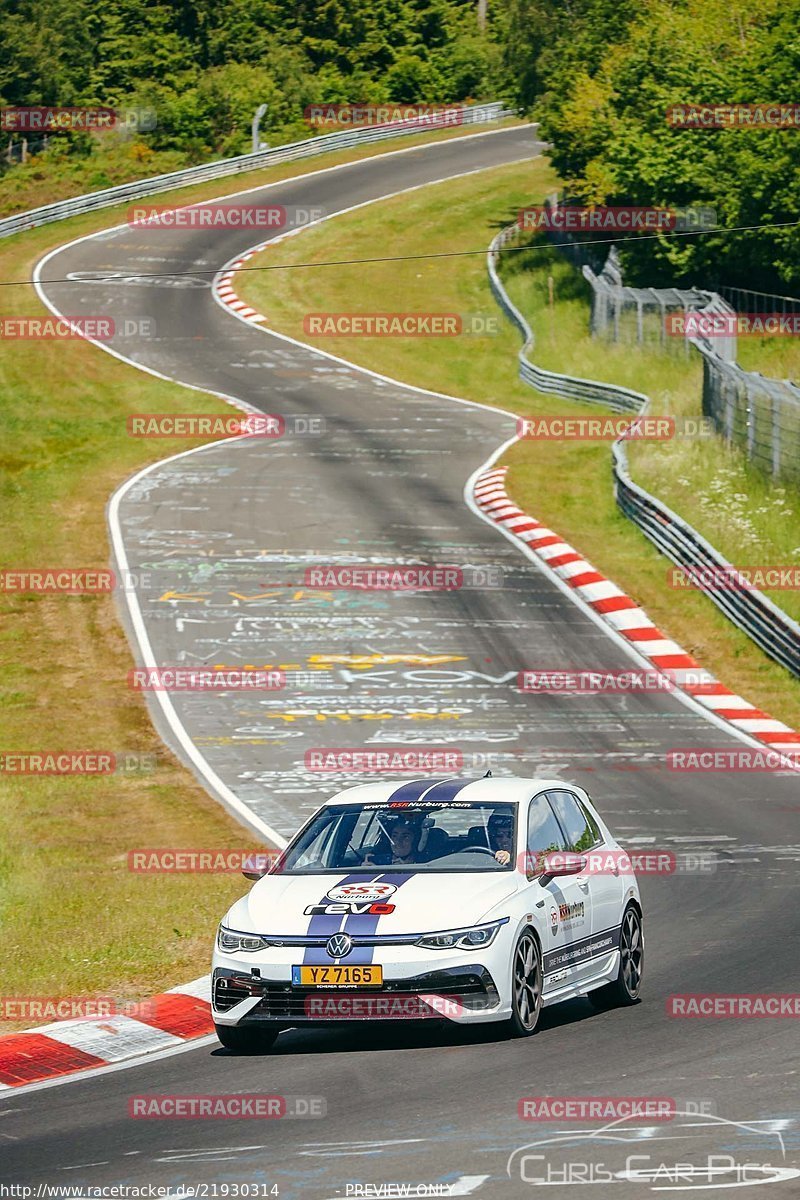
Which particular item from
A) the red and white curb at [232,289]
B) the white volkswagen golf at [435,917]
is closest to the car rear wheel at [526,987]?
the white volkswagen golf at [435,917]

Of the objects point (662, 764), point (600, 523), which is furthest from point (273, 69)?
point (662, 764)

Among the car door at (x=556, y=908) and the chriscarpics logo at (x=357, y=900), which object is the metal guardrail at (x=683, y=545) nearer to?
the car door at (x=556, y=908)

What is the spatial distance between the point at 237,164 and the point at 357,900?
70.1 meters

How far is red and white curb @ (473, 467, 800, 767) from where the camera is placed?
25578mm

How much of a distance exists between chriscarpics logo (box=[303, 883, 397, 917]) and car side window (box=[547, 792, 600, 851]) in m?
1.76

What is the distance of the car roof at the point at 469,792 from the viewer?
Answer: 40.9ft

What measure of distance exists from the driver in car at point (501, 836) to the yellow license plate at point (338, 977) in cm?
135

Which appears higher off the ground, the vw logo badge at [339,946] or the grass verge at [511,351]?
the vw logo badge at [339,946]

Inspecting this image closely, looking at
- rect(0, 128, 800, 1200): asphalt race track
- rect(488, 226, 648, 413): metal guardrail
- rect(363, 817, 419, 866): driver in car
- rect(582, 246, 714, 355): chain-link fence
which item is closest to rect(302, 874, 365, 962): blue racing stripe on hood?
rect(0, 128, 800, 1200): asphalt race track

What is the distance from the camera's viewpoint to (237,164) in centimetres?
7825

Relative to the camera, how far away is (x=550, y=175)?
248 feet

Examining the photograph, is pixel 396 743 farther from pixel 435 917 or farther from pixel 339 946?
pixel 339 946

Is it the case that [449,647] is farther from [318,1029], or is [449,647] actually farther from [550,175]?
[550,175]

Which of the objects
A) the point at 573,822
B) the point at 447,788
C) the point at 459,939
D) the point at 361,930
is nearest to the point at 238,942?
the point at 361,930
